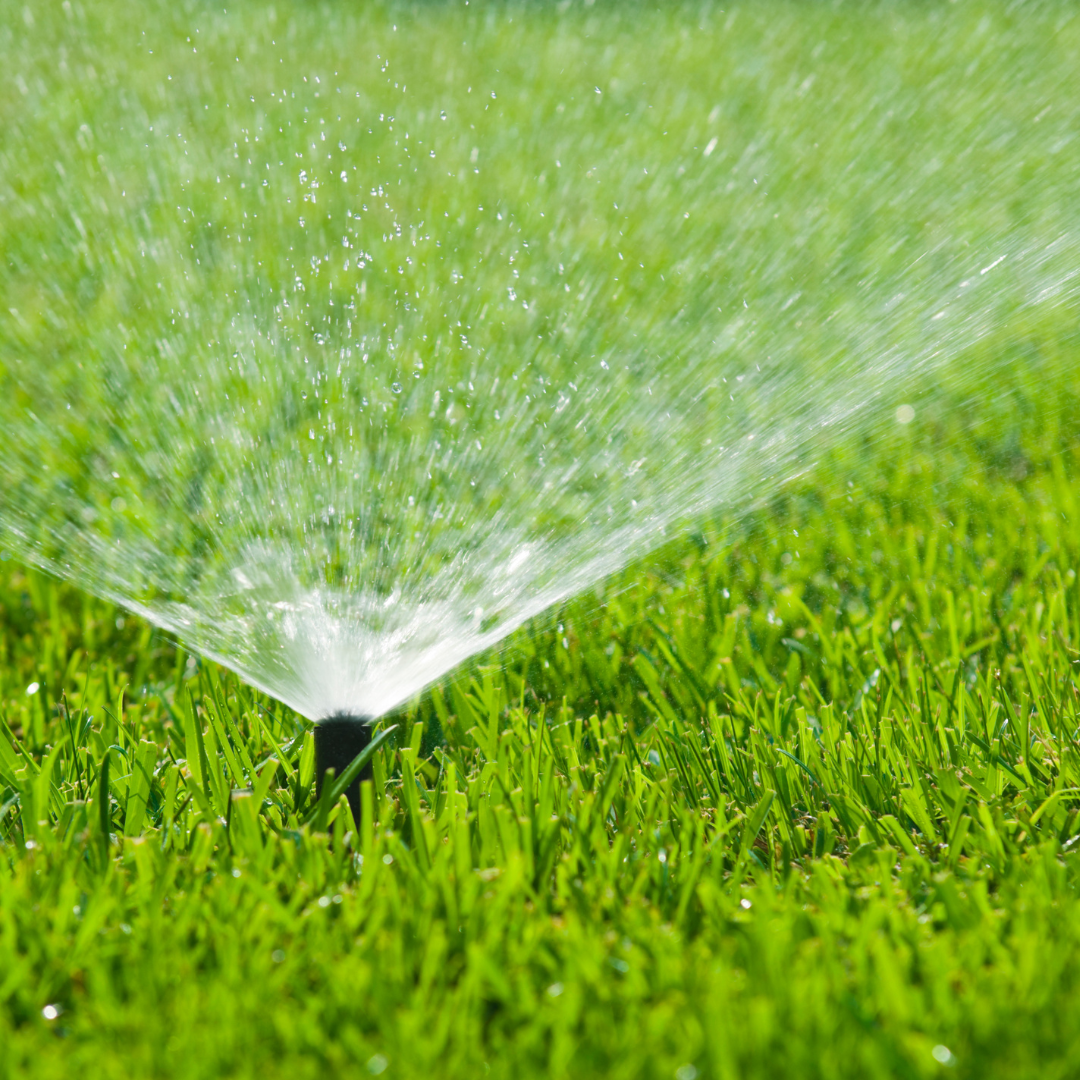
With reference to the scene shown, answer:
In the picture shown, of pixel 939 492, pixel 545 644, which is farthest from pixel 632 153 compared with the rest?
pixel 545 644

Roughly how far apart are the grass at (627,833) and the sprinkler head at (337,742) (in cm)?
7

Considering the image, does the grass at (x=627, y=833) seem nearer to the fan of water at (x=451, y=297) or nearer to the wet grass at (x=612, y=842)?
the wet grass at (x=612, y=842)

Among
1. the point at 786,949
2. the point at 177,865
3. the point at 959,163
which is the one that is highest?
the point at 177,865

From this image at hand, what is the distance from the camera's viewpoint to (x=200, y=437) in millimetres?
3484

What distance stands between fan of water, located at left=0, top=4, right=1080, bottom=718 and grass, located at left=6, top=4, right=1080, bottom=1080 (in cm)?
21

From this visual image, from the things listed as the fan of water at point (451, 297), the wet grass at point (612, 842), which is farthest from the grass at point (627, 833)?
the fan of water at point (451, 297)

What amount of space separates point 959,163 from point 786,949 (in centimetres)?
556

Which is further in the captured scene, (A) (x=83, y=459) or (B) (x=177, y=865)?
(A) (x=83, y=459)

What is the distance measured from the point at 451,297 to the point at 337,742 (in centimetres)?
302

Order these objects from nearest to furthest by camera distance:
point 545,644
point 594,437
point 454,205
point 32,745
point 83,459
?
point 32,745 < point 545,644 < point 594,437 < point 83,459 < point 454,205

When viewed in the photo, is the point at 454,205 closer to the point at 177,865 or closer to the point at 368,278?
the point at 368,278

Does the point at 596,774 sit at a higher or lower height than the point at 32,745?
lower

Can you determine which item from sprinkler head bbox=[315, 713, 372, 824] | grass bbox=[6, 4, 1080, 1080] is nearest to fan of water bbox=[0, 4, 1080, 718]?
sprinkler head bbox=[315, 713, 372, 824]

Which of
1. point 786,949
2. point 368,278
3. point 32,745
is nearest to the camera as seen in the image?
point 786,949
